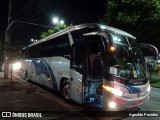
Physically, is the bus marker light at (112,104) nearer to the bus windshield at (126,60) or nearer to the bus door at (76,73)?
the bus windshield at (126,60)

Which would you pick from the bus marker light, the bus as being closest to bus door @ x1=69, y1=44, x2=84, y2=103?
the bus

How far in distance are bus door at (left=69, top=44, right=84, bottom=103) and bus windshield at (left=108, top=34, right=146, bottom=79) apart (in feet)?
5.03

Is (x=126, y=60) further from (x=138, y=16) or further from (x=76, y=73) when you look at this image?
(x=138, y=16)

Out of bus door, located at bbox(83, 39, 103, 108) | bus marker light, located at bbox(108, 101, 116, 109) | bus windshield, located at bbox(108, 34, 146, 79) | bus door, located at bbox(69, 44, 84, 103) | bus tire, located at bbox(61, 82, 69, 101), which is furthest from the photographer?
bus tire, located at bbox(61, 82, 69, 101)

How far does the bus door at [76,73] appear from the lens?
367 inches

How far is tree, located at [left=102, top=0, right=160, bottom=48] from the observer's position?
2152cm

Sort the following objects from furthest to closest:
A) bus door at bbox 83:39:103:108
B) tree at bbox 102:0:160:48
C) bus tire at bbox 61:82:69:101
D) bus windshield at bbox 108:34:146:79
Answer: tree at bbox 102:0:160:48 < bus tire at bbox 61:82:69:101 < bus door at bbox 83:39:103:108 < bus windshield at bbox 108:34:146:79

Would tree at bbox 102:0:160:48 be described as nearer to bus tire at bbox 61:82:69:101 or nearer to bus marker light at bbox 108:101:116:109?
bus tire at bbox 61:82:69:101

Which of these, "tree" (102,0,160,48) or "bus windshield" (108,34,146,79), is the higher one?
"tree" (102,0,160,48)

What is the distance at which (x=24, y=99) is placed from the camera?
10.8 meters

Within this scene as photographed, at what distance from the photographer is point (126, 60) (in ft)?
28.3

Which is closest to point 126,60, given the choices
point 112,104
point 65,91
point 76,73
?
point 112,104

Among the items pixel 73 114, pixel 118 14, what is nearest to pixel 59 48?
pixel 73 114

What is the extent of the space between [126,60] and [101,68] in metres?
1.14
